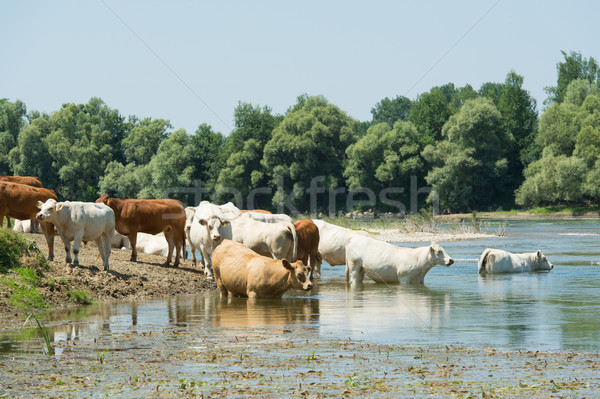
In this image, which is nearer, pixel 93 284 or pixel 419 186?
pixel 93 284

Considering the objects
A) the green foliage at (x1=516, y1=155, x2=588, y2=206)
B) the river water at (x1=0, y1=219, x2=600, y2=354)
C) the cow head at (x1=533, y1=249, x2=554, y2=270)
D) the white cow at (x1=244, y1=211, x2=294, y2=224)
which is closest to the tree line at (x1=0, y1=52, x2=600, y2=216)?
the green foliage at (x1=516, y1=155, x2=588, y2=206)

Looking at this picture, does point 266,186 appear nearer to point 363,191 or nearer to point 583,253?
point 363,191

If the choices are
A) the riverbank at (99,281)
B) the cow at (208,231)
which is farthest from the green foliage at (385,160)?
the riverbank at (99,281)

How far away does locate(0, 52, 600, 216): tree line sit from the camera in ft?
275

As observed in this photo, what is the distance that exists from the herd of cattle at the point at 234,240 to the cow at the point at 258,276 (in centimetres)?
2

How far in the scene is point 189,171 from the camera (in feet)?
324

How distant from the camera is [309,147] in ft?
307

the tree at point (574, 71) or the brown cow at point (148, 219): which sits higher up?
the tree at point (574, 71)

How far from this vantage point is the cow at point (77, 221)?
17.0 metres

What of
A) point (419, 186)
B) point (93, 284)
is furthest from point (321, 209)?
point (93, 284)

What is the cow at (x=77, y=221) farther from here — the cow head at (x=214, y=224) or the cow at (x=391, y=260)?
the cow at (x=391, y=260)

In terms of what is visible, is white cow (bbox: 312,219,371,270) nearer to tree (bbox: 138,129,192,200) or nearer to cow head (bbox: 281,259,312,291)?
cow head (bbox: 281,259,312,291)

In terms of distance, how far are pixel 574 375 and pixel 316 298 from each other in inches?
358

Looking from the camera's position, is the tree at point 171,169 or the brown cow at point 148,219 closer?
the brown cow at point 148,219
